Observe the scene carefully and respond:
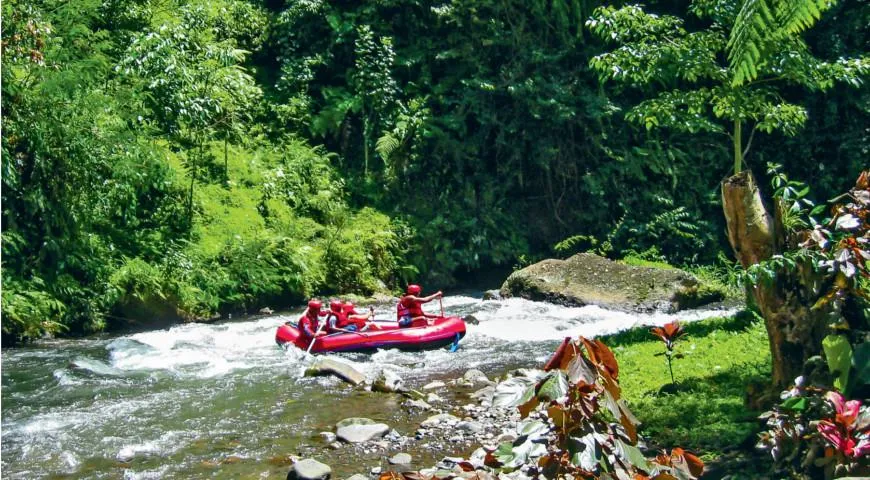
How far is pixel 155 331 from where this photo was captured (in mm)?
12836

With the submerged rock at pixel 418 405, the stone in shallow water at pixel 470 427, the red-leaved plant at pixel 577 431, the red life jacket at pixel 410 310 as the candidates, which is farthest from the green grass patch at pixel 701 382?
the red-leaved plant at pixel 577 431

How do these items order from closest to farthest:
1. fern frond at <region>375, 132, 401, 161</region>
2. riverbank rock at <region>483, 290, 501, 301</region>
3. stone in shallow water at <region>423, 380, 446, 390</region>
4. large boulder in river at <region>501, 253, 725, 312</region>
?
stone in shallow water at <region>423, 380, 446, 390</region> < large boulder in river at <region>501, 253, 725, 312</region> < riverbank rock at <region>483, 290, 501, 301</region> < fern frond at <region>375, 132, 401, 161</region>

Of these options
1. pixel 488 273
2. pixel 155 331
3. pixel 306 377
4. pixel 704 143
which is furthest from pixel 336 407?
pixel 704 143

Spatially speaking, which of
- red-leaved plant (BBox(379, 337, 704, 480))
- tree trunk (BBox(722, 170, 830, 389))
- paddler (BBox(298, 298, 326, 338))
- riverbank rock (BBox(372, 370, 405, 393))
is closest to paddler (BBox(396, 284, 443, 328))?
paddler (BBox(298, 298, 326, 338))

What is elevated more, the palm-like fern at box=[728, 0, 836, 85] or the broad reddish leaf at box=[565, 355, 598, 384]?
the palm-like fern at box=[728, 0, 836, 85]

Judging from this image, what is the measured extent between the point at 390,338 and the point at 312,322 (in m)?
1.13

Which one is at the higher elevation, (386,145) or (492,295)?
(386,145)

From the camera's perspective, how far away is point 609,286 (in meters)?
14.6

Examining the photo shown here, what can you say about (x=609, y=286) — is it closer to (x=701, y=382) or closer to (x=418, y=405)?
(x=418, y=405)

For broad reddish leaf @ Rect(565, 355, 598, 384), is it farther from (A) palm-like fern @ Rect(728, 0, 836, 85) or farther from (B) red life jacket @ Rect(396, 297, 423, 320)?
(B) red life jacket @ Rect(396, 297, 423, 320)

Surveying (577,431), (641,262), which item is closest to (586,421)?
(577,431)

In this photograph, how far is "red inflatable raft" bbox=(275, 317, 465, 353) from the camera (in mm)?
11453

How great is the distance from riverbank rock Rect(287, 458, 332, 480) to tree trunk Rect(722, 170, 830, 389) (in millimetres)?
3347

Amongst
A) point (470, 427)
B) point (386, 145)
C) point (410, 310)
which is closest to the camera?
point (470, 427)
